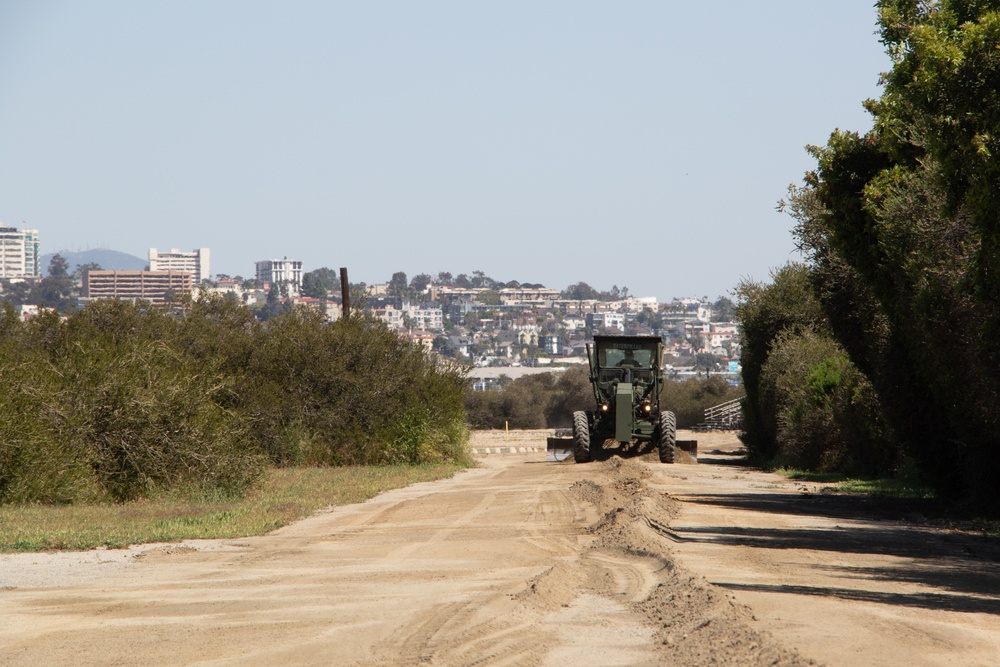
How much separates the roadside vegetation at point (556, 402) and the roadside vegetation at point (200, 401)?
42.2 metres

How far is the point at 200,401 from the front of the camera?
843 inches

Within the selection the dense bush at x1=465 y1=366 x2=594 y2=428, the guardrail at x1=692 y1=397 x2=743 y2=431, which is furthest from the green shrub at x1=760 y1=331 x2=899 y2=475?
the dense bush at x1=465 y1=366 x2=594 y2=428

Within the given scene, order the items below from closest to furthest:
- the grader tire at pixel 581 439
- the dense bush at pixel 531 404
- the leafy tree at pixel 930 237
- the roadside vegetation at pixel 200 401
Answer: the leafy tree at pixel 930 237 → the roadside vegetation at pixel 200 401 → the grader tire at pixel 581 439 → the dense bush at pixel 531 404

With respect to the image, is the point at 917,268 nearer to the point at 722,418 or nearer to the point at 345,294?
the point at 345,294

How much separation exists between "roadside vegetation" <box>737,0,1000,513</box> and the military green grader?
12.3 ft

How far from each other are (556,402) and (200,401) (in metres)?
62.2

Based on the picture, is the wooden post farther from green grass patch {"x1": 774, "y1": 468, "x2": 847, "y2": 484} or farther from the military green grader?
green grass patch {"x1": 774, "y1": 468, "x2": 847, "y2": 484}

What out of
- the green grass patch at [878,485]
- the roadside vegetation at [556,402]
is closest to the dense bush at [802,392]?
the green grass patch at [878,485]

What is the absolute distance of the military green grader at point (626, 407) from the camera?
3133 centimetres

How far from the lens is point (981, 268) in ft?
46.9

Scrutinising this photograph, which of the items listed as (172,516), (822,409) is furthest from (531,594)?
(822,409)

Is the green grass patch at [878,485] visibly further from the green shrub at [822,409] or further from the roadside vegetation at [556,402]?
the roadside vegetation at [556,402]

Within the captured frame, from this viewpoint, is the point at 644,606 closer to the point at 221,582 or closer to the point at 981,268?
the point at 221,582

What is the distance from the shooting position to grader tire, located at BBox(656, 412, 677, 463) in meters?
31.2
